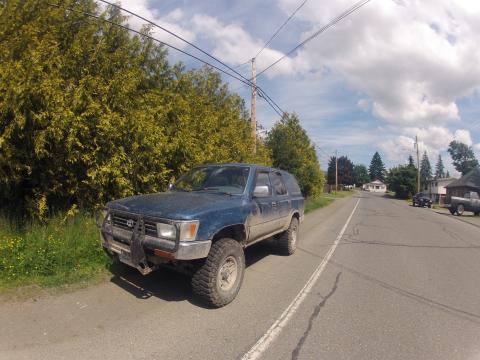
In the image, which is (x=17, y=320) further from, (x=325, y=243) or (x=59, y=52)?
(x=325, y=243)

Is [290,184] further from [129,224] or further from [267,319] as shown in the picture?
[129,224]

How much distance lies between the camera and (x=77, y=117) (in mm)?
5613

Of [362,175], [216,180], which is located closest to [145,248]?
[216,180]

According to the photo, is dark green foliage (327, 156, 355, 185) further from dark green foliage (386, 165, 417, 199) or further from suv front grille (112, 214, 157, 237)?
suv front grille (112, 214, 157, 237)

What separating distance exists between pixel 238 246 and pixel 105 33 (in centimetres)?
583

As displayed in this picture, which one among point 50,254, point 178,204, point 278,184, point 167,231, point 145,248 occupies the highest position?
point 278,184

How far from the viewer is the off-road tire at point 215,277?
4.32 meters

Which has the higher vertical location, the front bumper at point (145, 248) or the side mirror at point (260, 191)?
the side mirror at point (260, 191)

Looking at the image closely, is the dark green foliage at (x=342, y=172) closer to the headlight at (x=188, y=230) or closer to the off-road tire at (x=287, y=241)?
the off-road tire at (x=287, y=241)

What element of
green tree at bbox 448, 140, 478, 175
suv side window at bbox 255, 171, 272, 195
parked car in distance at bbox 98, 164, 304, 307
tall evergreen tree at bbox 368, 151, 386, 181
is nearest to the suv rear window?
suv side window at bbox 255, 171, 272, 195

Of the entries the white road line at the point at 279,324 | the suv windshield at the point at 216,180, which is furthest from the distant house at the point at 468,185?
the suv windshield at the point at 216,180

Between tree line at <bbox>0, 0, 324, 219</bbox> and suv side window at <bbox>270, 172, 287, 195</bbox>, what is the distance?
2546 mm

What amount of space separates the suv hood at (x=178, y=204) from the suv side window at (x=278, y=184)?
67.5 inches

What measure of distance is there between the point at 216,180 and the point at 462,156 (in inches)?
4875
